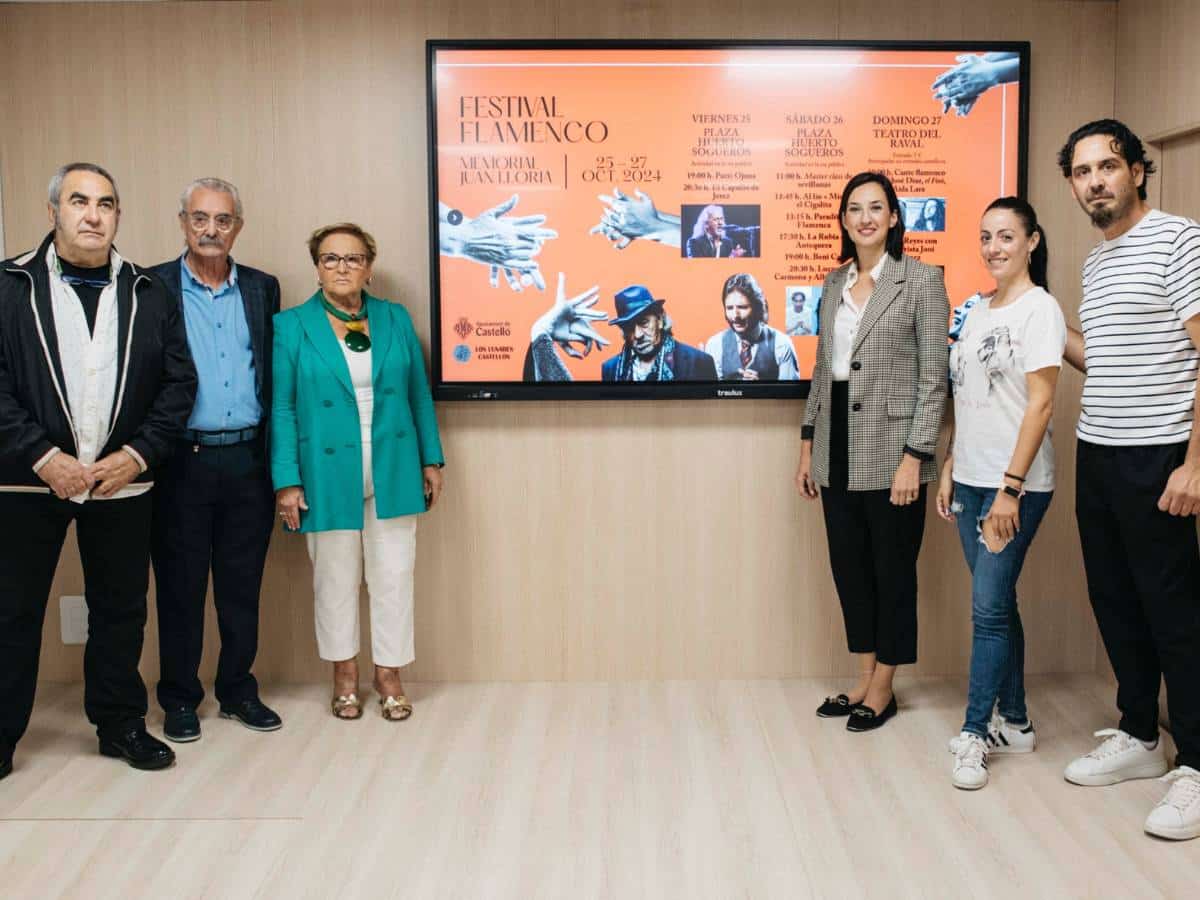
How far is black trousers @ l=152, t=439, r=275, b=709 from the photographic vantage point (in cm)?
312

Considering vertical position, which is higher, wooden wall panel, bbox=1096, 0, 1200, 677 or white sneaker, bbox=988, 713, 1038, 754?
wooden wall panel, bbox=1096, 0, 1200, 677

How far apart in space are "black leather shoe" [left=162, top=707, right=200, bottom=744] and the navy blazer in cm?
95

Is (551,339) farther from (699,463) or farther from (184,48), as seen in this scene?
(184,48)

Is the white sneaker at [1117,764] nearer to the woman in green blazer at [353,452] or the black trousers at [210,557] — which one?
the woman in green blazer at [353,452]

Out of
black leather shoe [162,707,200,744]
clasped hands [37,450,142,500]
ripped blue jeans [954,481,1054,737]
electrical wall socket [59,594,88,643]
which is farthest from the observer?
electrical wall socket [59,594,88,643]

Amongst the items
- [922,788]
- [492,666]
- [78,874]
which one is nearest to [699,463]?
[492,666]

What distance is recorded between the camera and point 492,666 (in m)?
3.66

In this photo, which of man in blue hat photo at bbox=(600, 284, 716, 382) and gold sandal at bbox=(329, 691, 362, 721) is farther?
man in blue hat photo at bbox=(600, 284, 716, 382)

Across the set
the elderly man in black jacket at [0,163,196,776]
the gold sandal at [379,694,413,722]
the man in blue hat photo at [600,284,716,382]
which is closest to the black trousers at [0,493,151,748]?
the elderly man in black jacket at [0,163,196,776]

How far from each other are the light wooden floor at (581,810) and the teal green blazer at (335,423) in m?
0.73

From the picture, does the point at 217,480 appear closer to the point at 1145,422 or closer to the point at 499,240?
the point at 499,240

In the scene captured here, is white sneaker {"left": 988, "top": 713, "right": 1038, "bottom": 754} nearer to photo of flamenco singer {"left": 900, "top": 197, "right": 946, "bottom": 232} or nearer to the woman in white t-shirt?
the woman in white t-shirt

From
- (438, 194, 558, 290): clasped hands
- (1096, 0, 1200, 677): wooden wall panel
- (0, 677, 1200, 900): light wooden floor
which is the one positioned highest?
(1096, 0, 1200, 677): wooden wall panel

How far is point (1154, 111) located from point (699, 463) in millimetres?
1875
